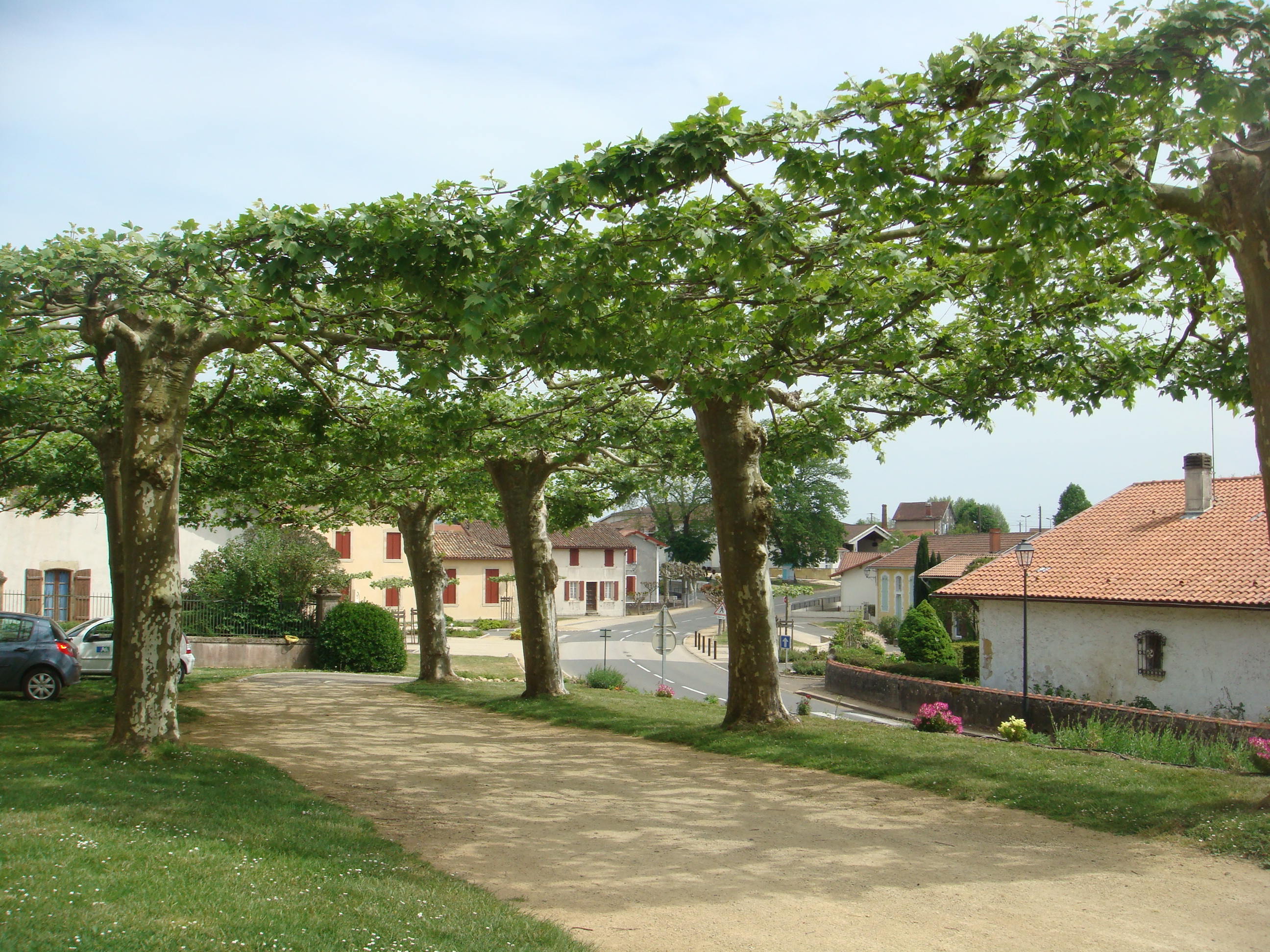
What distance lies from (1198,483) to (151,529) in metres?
25.9

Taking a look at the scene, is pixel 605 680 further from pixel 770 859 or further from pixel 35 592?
pixel 35 592

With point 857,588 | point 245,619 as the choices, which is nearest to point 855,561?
point 857,588

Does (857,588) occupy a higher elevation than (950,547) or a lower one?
lower

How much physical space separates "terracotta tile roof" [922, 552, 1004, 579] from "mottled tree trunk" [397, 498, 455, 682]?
30301 millimetres

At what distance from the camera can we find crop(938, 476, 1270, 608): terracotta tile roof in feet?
71.8

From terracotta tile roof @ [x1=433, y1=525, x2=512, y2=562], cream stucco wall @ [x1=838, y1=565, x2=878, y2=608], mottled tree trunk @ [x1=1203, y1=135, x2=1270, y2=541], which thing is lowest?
cream stucco wall @ [x1=838, y1=565, x2=878, y2=608]

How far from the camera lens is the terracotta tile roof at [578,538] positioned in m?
60.3

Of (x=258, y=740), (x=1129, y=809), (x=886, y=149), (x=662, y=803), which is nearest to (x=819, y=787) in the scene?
(x=662, y=803)

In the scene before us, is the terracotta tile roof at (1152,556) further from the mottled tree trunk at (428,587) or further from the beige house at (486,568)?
the beige house at (486,568)

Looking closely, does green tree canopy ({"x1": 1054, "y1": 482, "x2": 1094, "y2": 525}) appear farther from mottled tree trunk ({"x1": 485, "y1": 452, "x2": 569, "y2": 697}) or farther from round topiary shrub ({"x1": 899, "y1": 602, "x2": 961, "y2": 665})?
mottled tree trunk ({"x1": 485, "y1": 452, "x2": 569, "y2": 697})

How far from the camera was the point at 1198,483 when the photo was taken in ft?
84.5

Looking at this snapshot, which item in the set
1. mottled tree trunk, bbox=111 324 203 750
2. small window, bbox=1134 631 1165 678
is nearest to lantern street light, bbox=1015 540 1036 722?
small window, bbox=1134 631 1165 678

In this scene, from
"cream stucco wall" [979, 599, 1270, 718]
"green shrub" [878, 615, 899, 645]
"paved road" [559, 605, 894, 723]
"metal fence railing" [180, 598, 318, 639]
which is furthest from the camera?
"green shrub" [878, 615, 899, 645]

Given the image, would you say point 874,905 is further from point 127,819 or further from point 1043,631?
point 1043,631
